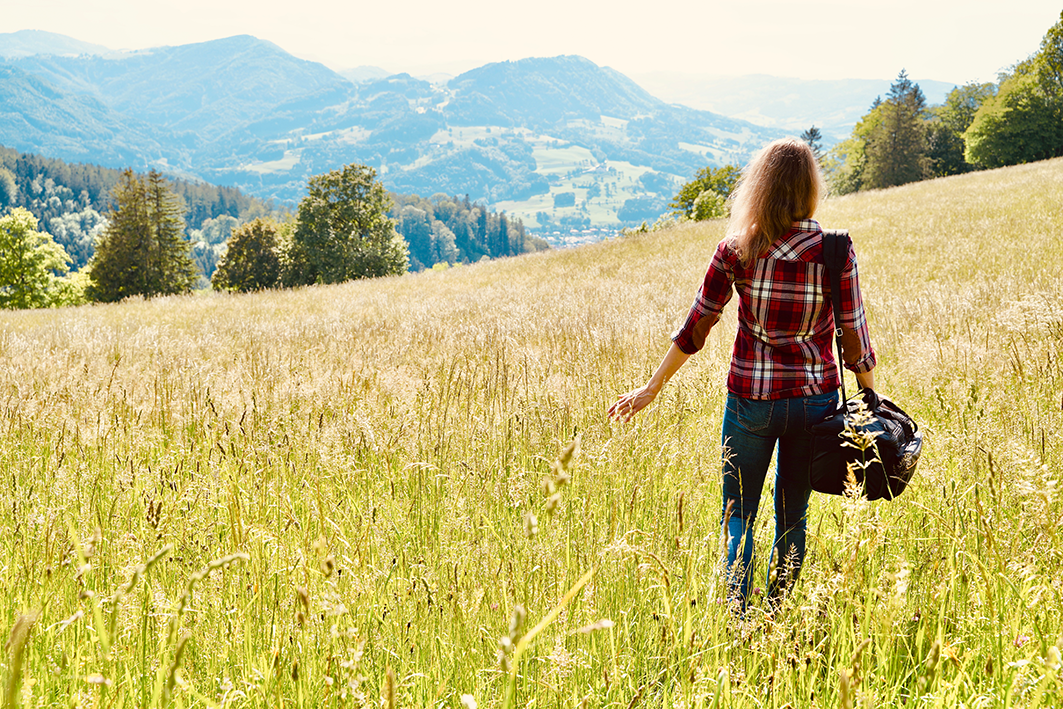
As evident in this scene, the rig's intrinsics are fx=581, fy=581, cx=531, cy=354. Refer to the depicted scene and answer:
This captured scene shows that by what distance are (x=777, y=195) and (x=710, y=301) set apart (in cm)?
61

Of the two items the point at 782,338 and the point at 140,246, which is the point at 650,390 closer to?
the point at 782,338

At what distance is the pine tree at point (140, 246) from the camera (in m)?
53.1

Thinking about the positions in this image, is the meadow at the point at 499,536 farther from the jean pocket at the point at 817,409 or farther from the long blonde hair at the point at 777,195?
the long blonde hair at the point at 777,195

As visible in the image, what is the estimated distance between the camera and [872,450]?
2.57 meters

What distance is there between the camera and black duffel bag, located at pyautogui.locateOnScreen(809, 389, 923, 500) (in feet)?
8.16

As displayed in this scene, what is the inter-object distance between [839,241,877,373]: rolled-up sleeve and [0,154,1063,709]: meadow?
58cm

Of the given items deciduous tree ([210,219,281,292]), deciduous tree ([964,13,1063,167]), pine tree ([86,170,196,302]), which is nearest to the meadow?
deciduous tree ([210,219,281,292])

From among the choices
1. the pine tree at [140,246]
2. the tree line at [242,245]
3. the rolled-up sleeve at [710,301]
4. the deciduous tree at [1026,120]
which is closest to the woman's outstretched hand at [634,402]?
the rolled-up sleeve at [710,301]

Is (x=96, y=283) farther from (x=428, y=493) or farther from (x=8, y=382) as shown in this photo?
(x=428, y=493)

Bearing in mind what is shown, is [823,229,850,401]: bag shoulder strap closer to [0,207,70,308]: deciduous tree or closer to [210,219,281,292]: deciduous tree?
[210,219,281,292]: deciduous tree

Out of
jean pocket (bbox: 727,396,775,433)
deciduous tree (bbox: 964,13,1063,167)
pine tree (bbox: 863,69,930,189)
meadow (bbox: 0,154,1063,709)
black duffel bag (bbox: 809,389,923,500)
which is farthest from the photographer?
pine tree (bbox: 863,69,930,189)

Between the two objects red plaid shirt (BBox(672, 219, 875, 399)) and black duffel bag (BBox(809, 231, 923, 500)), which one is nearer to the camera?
black duffel bag (BBox(809, 231, 923, 500))

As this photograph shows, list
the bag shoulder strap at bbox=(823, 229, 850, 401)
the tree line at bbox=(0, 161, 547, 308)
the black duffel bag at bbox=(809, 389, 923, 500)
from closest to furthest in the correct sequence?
the black duffel bag at bbox=(809, 389, 923, 500)
the bag shoulder strap at bbox=(823, 229, 850, 401)
the tree line at bbox=(0, 161, 547, 308)

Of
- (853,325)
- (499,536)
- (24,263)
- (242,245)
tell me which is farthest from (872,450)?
(24,263)
